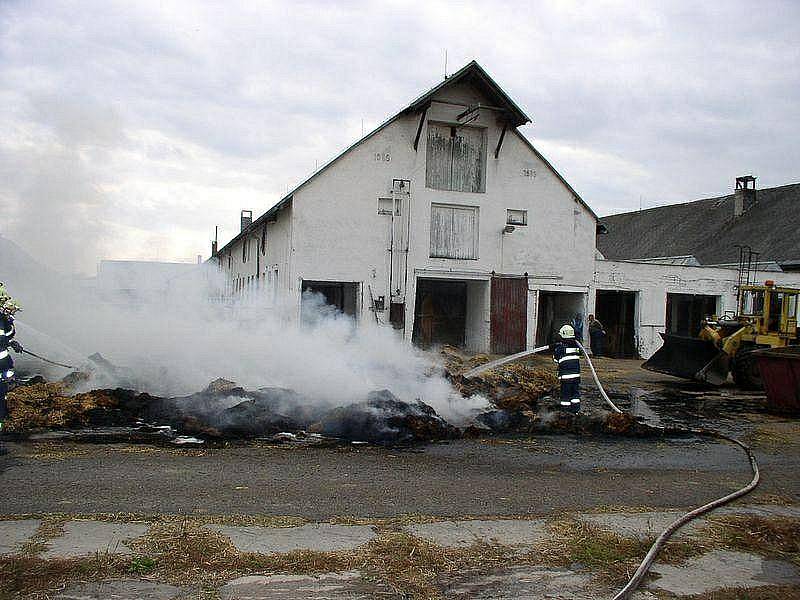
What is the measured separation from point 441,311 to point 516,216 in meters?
4.45

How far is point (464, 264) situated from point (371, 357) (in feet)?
35.3

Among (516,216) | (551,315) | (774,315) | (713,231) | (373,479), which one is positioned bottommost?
(373,479)

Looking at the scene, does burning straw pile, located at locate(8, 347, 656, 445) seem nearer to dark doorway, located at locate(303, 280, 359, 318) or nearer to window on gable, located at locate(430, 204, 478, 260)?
dark doorway, located at locate(303, 280, 359, 318)

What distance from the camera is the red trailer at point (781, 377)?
13328 millimetres

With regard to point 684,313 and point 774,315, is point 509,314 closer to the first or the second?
point 774,315

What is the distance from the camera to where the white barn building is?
2234 cm

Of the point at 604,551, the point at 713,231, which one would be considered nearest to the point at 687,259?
the point at 713,231

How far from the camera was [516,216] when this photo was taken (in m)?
24.6

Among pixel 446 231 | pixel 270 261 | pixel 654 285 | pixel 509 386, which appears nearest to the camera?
pixel 509 386

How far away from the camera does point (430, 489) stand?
23.8 ft

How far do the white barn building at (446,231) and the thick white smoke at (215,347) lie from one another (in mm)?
4702

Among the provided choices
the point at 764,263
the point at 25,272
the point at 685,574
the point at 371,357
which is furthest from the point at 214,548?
the point at 764,263

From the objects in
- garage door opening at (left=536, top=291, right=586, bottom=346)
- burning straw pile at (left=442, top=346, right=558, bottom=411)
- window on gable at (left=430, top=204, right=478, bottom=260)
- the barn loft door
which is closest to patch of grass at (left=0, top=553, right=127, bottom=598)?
burning straw pile at (left=442, top=346, right=558, bottom=411)

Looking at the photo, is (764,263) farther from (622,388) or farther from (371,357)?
(371,357)
